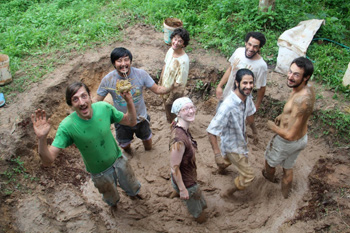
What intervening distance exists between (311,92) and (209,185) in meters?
2.13

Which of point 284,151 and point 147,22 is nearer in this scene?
point 284,151

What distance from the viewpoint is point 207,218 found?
13.7 ft

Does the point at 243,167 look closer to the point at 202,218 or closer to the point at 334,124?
the point at 202,218

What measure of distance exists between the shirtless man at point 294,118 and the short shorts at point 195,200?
A: 1.23 m

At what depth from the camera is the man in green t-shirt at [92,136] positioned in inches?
115

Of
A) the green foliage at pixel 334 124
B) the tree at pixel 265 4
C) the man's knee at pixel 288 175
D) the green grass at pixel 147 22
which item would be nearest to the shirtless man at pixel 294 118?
the man's knee at pixel 288 175

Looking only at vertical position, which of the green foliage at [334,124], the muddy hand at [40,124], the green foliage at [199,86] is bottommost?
the green foliage at [199,86]

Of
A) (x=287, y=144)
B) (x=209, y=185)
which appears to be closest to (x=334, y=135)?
(x=287, y=144)

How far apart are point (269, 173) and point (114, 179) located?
239cm

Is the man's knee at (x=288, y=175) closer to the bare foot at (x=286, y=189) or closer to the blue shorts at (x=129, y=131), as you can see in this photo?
the bare foot at (x=286, y=189)

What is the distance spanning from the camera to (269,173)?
445 centimetres

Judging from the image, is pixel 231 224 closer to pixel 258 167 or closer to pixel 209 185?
pixel 209 185

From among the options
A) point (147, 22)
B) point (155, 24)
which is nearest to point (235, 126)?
point (155, 24)

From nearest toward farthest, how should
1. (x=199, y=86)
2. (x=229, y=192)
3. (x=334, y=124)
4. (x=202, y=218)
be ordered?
(x=202, y=218) → (x=229, y=192) → (x=334, y=124) → (x=199, y=86)
